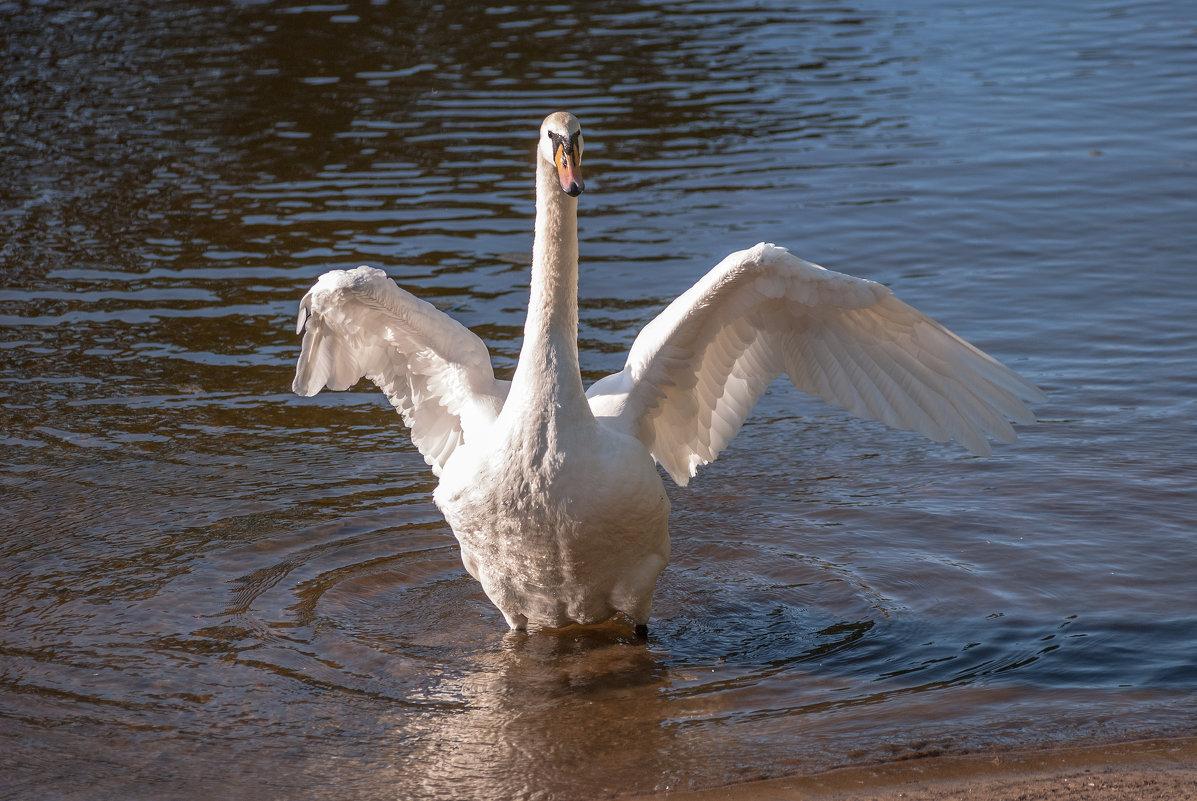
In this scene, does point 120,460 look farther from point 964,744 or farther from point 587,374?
point 964,744

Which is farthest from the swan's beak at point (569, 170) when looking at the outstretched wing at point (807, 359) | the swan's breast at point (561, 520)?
the swan's breast at point (561, 520)

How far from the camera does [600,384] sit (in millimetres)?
6863

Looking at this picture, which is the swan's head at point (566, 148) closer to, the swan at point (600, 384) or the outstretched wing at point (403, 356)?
the swan at point (600, 384)

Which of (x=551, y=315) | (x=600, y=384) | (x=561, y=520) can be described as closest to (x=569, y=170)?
(x=551, y=315)

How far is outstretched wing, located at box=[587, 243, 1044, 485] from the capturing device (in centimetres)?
602

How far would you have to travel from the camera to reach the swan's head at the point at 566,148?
5.80 m

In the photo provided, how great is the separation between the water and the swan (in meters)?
0.57

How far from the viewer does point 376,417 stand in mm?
9539

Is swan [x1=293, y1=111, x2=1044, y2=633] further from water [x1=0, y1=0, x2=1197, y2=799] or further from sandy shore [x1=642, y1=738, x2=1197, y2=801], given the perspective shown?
sandy shore [x1=642, y1=738, x2=1197, y2=801]

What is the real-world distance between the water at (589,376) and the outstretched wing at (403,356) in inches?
33.4

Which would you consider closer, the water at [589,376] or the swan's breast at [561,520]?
the water at [589,376]

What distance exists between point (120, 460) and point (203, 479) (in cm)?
63

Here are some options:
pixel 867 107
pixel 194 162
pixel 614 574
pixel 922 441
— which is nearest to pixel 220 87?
pixel 194 162

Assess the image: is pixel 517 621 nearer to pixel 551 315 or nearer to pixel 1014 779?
pixel 551 315
